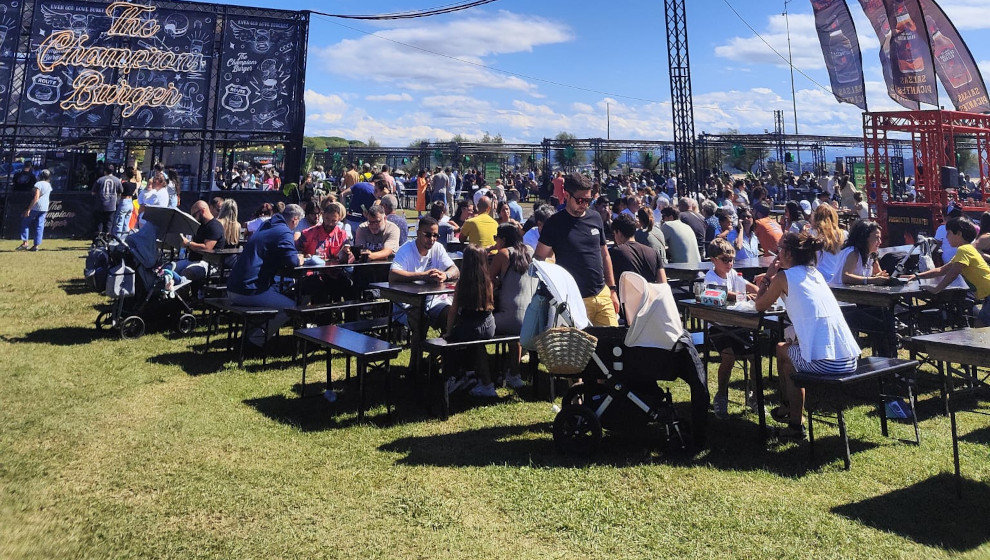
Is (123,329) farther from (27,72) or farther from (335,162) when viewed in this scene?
(335,162)

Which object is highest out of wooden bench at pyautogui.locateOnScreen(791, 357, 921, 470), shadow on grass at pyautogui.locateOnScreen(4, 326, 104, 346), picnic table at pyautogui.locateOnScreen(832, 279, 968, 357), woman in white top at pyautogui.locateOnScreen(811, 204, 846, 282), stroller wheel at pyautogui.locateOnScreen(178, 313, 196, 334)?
woman in white top at pyautogui.locateOnScreen(811, 204, 846, 282)

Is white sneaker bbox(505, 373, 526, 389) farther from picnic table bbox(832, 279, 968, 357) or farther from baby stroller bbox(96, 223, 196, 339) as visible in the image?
baby stroller bbox(96, 223, 196, 339)

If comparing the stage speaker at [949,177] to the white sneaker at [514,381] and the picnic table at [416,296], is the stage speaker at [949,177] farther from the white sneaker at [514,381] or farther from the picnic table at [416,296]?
the picnic table at [416,296]

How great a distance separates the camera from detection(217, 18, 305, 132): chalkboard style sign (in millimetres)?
16953

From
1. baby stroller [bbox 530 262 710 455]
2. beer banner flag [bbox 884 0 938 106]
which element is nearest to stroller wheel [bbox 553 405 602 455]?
baby stroller [bbox 530 262 710 455]

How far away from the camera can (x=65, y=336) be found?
22.7 feet

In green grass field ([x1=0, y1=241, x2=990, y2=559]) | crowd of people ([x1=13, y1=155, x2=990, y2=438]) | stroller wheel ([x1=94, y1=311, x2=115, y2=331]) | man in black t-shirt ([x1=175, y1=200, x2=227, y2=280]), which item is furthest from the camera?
man in black t-shirt ([x1=175, y1=200, x2=227, y2=280])

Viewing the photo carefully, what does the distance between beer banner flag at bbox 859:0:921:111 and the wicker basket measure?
1457 cm

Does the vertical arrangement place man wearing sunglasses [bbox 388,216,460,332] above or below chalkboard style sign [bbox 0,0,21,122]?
below

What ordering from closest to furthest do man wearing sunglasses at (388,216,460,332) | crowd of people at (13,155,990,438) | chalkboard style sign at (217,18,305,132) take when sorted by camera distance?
crowd of people at (13,155,990,438) → man wearing sunglasses at (388,216,460,332) → chalkboard style sign at (217,18,305,132)

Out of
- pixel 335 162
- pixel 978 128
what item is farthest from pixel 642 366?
pixel 335 162

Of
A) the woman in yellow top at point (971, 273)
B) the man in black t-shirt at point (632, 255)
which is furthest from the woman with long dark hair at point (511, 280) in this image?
the woman in yellow top at point (971, 273)

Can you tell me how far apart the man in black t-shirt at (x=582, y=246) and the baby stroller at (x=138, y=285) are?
428 cm

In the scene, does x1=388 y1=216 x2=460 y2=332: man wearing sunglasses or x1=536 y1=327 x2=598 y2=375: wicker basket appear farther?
x1=388 y1=216 x2=460 y2=332: man wearing sunglasses
